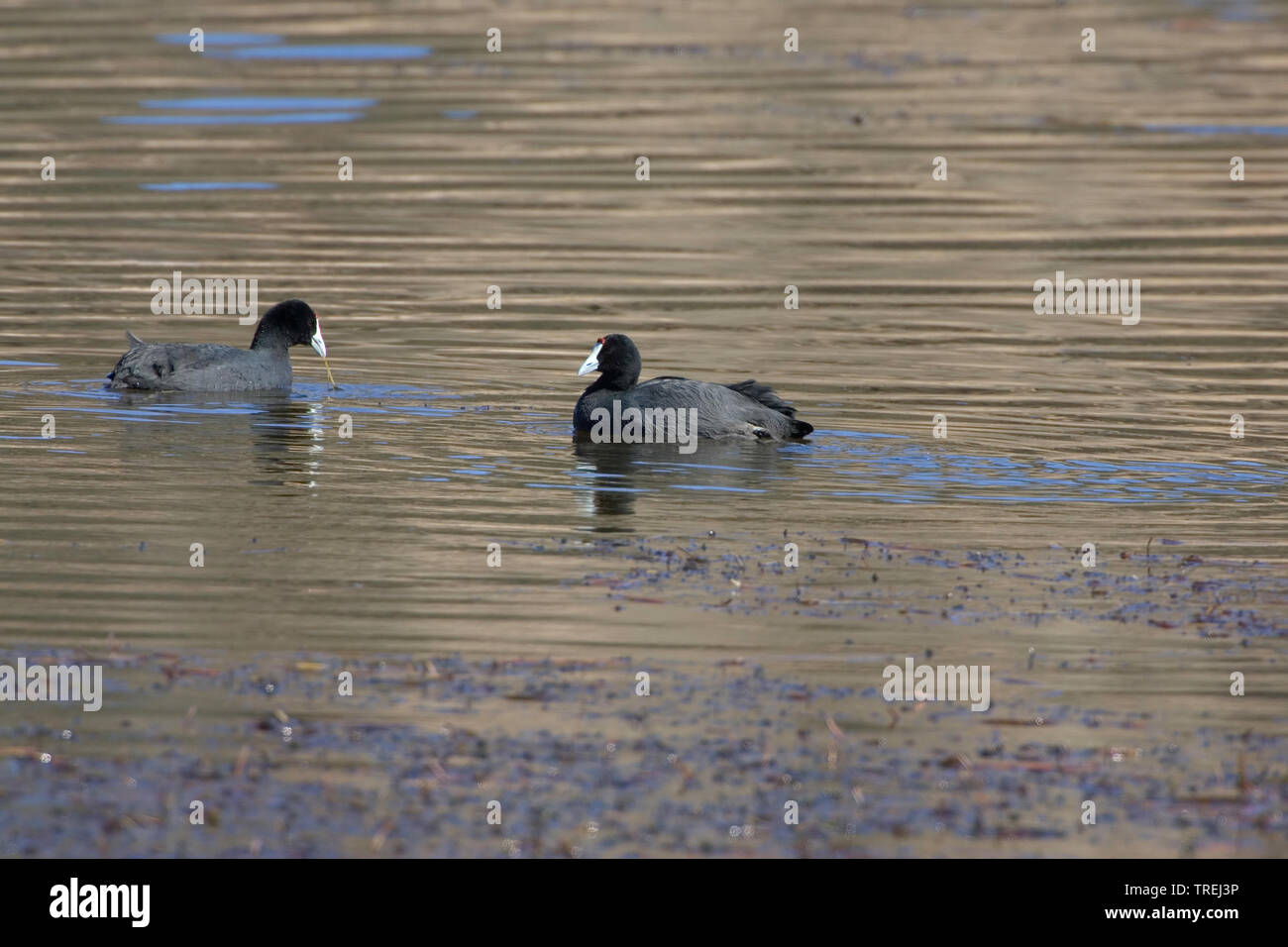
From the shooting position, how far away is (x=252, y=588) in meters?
11.9

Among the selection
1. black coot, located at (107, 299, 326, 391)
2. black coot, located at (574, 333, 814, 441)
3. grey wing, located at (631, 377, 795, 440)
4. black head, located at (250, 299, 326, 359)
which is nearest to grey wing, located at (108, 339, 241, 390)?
black coot, located at (107, 299, 326, 391)

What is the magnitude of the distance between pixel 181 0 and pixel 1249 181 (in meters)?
28.4

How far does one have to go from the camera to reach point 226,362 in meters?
18.7

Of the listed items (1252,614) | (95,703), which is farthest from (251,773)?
(1252,614)

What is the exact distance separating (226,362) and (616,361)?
3873mm

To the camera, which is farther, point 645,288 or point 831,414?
point 645,288

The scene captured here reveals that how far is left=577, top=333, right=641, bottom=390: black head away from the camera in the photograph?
1730 centimetres

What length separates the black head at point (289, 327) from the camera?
→ 1925 centimetres

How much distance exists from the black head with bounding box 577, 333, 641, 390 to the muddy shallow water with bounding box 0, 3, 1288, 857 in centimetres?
71
